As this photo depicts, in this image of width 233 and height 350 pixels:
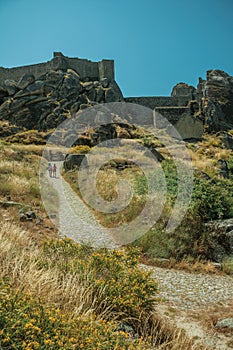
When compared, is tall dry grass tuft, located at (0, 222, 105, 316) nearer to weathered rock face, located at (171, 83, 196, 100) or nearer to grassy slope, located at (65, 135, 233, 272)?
grassy slope, located at (65, 135, 233, 272)

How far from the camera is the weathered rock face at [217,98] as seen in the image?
1329 inches

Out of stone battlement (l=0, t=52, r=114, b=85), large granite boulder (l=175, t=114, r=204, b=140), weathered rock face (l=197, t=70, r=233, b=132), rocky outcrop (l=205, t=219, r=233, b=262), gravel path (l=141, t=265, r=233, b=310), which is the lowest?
gravel path (l=141, t=265, r=233, b=310)

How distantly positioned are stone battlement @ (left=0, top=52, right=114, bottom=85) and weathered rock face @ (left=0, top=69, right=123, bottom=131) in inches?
74.7

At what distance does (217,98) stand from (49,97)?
64.0 feet

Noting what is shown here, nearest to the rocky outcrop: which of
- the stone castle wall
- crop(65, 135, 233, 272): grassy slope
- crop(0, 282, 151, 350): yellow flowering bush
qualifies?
crop(65, 135, 233, 272): grassy slope

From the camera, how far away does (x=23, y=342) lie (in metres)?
2.46

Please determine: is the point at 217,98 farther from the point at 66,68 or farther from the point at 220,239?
the point at 220,239

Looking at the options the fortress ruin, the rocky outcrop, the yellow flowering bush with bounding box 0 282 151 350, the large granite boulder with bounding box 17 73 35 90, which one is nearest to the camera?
the yellow flowering bush with bounding box 0 282 151 350

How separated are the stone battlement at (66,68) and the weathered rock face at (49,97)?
1.90 meters

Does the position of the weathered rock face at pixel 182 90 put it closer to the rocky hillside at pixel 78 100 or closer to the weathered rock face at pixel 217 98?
the rocky hillside at pixel 78 100

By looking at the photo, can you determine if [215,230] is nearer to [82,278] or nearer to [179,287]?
[179,287]

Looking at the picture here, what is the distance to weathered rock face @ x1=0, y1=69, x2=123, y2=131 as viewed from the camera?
35906 millimetres

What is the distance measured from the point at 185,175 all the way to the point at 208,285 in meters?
6.02

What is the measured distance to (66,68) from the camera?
139ft
